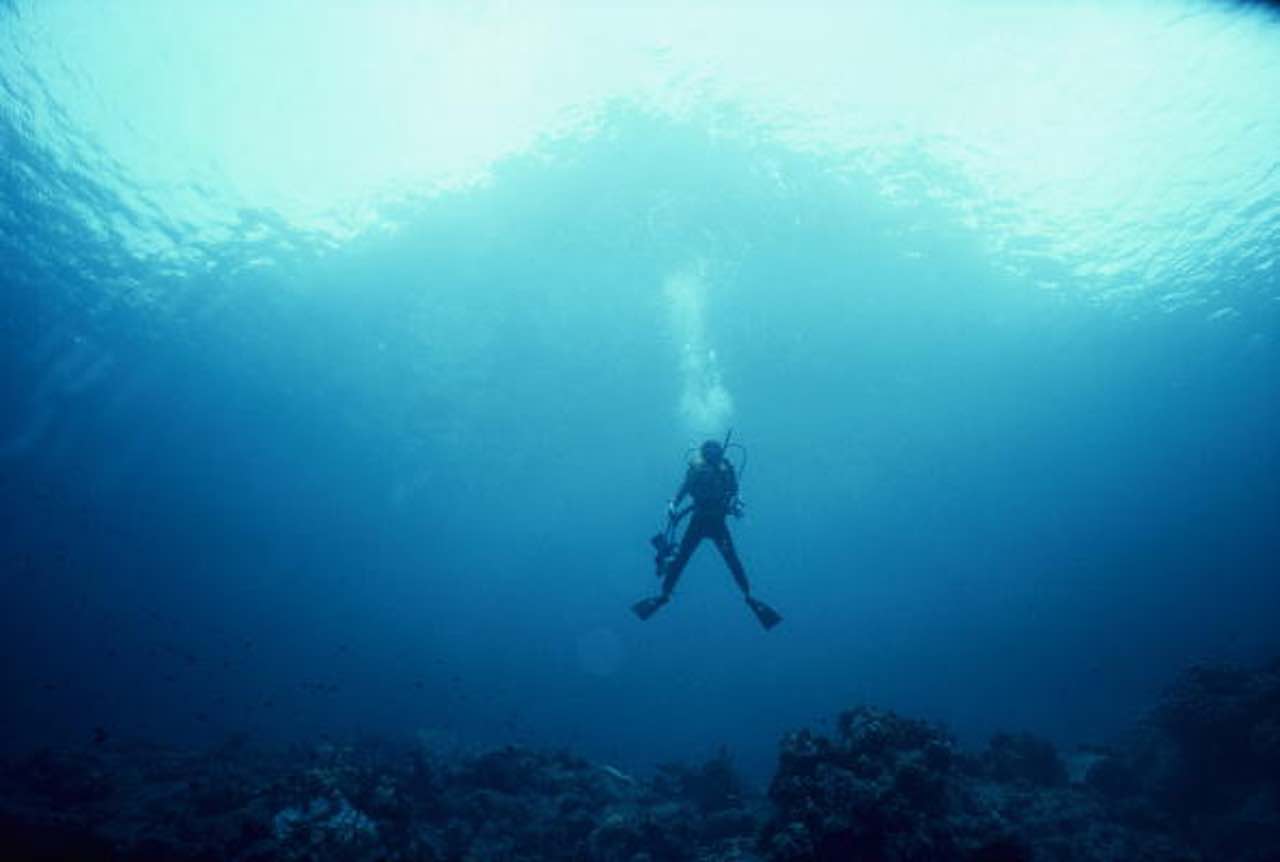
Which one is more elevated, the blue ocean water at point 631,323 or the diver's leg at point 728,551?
the blue ocean water at point 631,323

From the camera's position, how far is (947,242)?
2977 cm

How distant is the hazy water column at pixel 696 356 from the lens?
3281 centimetres

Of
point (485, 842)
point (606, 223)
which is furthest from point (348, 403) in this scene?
point (485, 842)

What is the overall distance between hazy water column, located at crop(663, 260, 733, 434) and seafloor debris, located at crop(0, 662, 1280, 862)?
70.6 feet

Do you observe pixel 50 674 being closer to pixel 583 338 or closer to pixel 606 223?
pixel 583 338

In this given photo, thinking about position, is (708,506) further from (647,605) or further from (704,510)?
(647,605)

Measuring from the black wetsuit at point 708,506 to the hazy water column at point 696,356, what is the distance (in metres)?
21.0

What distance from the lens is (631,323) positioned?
37.0 meters

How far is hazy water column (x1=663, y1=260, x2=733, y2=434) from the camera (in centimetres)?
3281

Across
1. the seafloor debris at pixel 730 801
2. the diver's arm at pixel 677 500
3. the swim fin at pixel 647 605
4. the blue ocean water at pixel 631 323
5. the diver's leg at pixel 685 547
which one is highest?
the blue ocean water at pixel 631 323

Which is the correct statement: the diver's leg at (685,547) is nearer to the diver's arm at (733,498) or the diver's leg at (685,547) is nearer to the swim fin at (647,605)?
the swim fin at (647,605)

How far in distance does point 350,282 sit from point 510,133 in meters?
13.4

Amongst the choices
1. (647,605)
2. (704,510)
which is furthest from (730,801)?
(704,510)

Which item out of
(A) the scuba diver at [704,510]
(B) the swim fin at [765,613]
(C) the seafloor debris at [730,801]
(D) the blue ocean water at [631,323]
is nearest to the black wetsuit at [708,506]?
(A) the scuba diver at [704,510]
